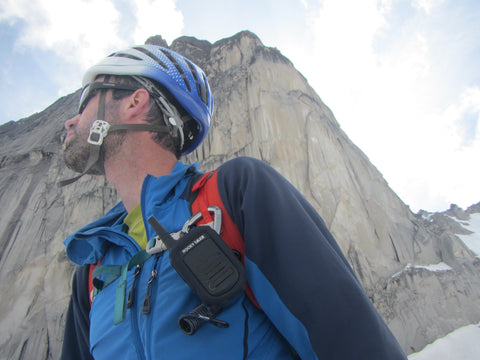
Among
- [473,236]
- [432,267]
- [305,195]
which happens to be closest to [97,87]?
[305,195]

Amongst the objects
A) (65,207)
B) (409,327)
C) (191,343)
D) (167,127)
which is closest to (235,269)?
(191,343)

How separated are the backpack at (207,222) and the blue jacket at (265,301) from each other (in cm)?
3

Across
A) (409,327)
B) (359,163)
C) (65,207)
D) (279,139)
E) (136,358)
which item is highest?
(279,139)

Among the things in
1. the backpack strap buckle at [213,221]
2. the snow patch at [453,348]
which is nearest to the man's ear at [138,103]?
the backpack strap buckle at [213,221]

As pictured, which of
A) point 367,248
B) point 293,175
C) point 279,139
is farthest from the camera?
point 279,139

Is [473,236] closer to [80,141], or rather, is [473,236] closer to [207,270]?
[207,270]

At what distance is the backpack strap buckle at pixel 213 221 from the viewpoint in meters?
0.93

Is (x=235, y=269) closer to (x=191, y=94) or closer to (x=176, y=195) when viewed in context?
(x=176, y=195)

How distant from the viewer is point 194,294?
921 millimetres

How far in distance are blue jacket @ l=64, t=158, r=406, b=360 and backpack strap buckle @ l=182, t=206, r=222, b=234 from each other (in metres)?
0.06

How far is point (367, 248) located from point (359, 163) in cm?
328

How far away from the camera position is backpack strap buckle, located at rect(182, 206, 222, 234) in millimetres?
932

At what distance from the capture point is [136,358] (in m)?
0.84

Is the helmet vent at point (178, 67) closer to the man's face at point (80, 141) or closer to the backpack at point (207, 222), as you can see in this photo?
the man's face at point (80, 141)
